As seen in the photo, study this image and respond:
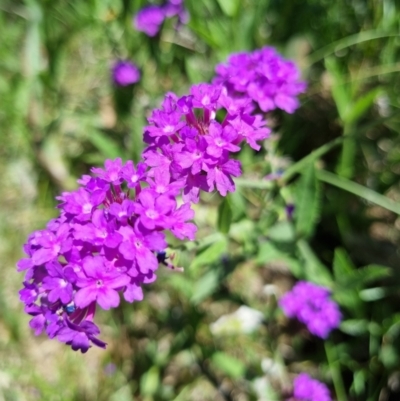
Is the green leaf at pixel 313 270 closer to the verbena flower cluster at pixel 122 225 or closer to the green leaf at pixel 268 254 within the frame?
the green leaf at pixel 268 254

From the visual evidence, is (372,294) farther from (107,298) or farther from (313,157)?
(107,298)

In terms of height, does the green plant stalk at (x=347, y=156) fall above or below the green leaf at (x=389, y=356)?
above

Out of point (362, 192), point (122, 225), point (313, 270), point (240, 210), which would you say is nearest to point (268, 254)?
point (240, 210)

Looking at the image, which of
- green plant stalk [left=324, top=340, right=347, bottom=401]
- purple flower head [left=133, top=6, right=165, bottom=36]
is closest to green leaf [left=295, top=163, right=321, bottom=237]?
green plant stalk [left=324, top=340, right=347, bottom=401]

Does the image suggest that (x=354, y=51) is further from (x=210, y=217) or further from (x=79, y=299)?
(x=79, y=299)

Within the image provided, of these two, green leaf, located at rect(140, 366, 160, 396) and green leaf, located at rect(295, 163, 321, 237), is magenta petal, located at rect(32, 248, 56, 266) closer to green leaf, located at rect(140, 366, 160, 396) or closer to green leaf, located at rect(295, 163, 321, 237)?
green leaf, located at rect(295, 163, 321, 237)

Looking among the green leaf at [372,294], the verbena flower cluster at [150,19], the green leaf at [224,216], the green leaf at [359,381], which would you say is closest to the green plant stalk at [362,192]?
the green leaf at [372,294]
